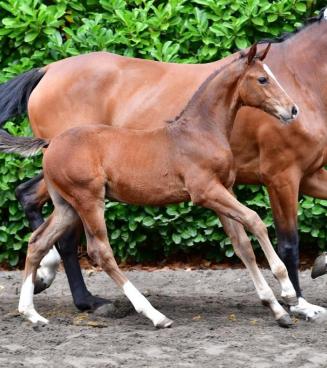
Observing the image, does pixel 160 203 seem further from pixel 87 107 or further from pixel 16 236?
pixel 16 236

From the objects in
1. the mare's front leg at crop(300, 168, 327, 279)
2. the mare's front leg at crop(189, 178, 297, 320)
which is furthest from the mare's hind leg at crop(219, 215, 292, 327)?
the mare's front leg at crop(300, 168, 327, 279)

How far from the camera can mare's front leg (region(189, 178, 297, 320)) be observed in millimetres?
6148

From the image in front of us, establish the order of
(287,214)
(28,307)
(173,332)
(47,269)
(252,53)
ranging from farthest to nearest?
(47,269)
(287,214)
(28,307)
(252,53)
(173,332)

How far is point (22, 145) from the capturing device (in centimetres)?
659

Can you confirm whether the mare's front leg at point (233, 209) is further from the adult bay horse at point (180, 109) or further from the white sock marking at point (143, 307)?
the white sock marking at point (143, 307)

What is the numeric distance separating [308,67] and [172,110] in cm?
101

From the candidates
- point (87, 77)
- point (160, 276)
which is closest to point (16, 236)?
point (160, 276)

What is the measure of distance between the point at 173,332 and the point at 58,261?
146cm

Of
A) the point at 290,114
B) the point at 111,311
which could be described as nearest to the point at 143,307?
the point at 111,311

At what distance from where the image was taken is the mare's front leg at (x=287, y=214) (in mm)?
6816

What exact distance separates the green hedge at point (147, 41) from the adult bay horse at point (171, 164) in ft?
5.94

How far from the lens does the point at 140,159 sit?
20.9ft

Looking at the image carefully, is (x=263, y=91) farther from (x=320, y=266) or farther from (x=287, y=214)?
(x=320, y=266)

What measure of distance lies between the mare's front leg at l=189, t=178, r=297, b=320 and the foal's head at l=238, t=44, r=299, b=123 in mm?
567
